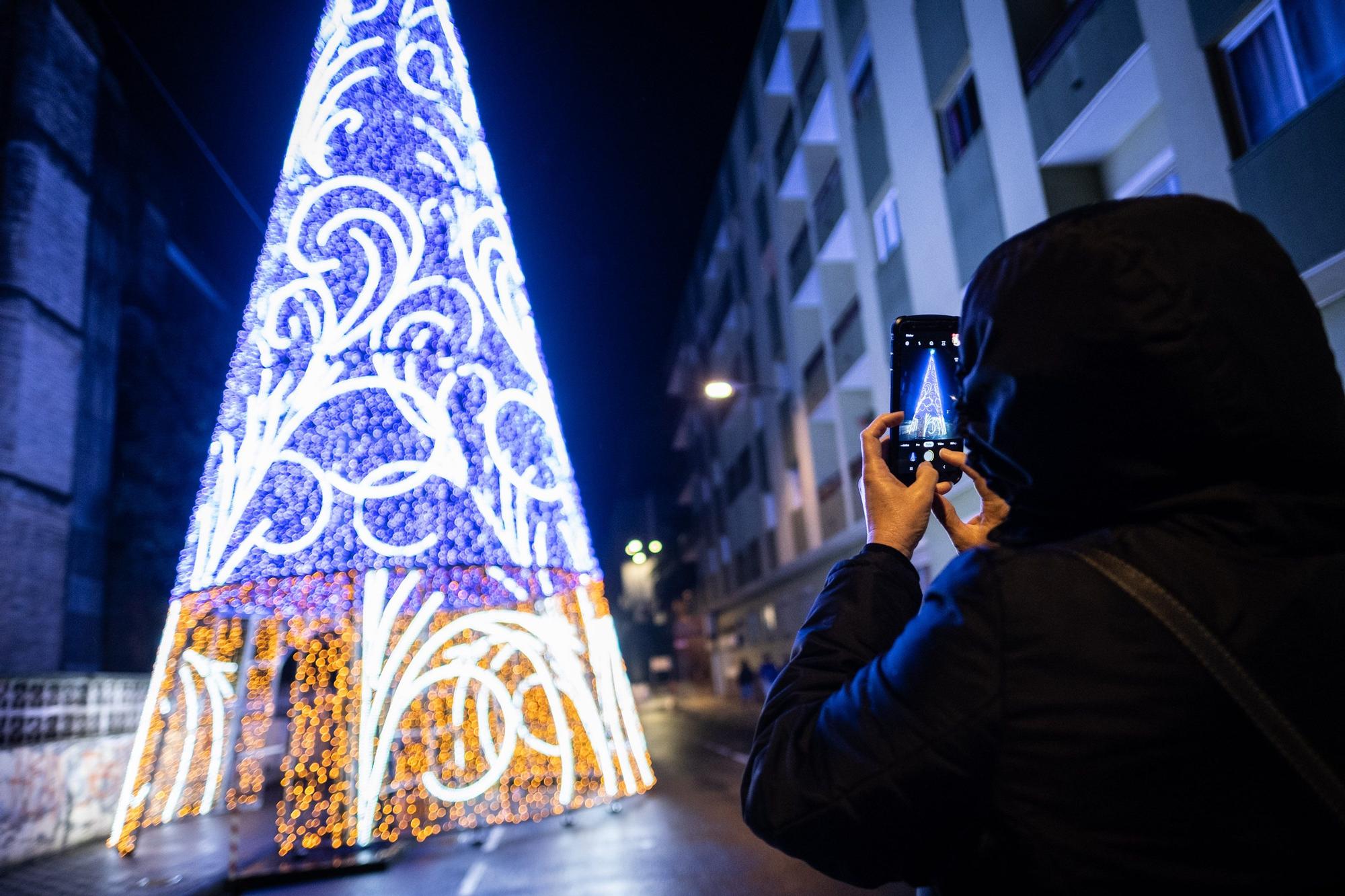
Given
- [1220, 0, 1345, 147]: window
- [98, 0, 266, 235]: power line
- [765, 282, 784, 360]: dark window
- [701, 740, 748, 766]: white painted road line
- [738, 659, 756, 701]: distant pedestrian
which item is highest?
[98, 0, 266, 235]: power line

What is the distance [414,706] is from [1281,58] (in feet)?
39.8

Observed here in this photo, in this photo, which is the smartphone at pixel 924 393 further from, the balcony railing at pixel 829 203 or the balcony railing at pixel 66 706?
the balcony railing at pixel 829 203

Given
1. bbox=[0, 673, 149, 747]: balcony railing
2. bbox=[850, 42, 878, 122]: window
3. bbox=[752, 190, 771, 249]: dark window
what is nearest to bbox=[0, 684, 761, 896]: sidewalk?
bbox=[0, 673, 149, 747]: balcony railing

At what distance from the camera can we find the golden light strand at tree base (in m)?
8.28

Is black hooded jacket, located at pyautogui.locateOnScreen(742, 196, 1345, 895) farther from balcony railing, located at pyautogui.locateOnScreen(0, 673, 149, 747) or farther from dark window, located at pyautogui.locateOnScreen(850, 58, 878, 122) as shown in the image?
dark window, located at pyautogui.locateOnScreen(850, 58, 878, 122)

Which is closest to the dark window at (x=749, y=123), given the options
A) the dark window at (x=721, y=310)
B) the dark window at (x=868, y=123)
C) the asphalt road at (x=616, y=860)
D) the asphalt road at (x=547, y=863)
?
the dark window at (x=721, y=310)

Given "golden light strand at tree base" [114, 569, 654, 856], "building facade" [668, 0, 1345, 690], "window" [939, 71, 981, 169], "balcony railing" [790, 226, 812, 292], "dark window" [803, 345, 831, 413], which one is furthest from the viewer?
"balcony railing" [790, 226, 812, 292]

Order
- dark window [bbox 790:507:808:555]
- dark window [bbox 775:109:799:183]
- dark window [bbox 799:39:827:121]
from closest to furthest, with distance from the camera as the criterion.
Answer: dark window [bbox 799:39:827:121] → dark window [bbox 775:109:799:183] → dark window [bbox 790:507:808:555]

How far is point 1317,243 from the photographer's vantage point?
7977mm

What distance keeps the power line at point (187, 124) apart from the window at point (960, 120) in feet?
38.6

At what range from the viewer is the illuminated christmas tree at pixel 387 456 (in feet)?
24.6

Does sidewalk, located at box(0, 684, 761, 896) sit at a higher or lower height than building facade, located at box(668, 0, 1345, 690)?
lower

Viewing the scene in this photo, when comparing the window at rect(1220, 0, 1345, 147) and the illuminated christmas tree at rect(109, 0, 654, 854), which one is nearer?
the illuminated christmas tree at rect(109, 0, 654, 854)

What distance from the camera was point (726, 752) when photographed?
17.4 meters
